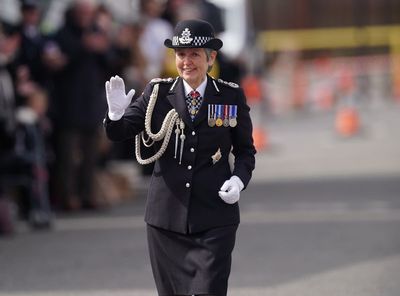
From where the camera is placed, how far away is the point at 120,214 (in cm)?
1238

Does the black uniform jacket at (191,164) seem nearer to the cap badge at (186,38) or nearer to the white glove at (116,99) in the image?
the white glove at (116,99)

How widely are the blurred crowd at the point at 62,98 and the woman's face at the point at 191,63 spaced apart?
4966 millimetres

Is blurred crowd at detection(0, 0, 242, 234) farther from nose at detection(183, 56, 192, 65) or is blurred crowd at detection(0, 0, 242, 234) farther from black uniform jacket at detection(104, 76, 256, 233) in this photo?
nose at detection(183, 56, 192, 65)

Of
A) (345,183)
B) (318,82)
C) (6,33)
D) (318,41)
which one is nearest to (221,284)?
(6,33)

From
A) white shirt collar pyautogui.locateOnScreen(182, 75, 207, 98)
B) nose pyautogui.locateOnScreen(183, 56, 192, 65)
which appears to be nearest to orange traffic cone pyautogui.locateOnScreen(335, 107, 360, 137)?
white shirt collar pyautogui.locateOnScreen(182, 75, 207, 98)

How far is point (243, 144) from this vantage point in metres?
6.23

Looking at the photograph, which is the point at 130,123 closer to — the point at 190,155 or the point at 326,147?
the point at 190,155

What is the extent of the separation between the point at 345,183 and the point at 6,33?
15.6 ft

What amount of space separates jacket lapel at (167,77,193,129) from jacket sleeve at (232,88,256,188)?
25 cm

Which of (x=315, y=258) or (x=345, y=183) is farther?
(x=345, y=183)

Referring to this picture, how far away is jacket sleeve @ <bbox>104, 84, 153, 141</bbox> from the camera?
606 cm

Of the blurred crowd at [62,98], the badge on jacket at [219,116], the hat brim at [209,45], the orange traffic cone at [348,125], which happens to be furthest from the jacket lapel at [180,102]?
the orange traffic cone at [348,125]

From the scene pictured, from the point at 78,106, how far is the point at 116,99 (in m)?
6.27

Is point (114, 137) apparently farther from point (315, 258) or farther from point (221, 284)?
point (315, 258)
